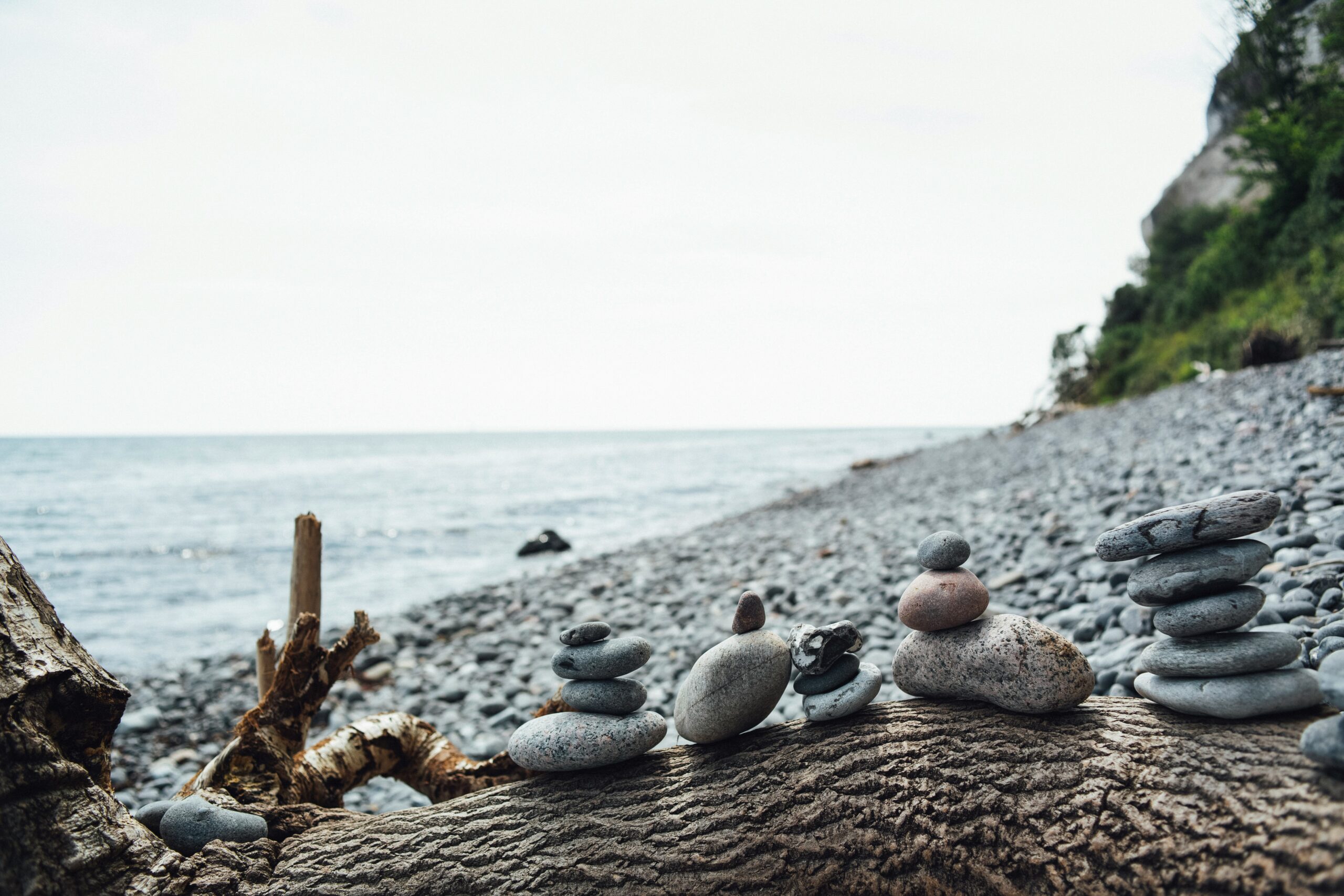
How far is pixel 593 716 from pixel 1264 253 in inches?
919

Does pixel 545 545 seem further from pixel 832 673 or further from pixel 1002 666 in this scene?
pixel 1002 666

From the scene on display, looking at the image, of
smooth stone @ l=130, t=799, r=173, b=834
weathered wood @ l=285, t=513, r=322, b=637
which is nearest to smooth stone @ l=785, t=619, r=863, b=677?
smooth stone @ l=130, t=799, r=173, b=834

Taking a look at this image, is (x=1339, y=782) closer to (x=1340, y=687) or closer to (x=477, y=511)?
(x=1340, y=687)

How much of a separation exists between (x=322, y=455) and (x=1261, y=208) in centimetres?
5902

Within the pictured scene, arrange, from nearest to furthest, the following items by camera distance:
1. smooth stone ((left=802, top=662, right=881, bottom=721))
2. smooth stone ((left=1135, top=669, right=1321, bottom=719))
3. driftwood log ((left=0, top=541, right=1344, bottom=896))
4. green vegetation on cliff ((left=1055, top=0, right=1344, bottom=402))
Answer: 1. driftwood log ((left=0, top=541, right=1344, bottom=896))
2. smooth stone ((left=1135, top=669, right=1321, bottom=719))
3. smooth stone ((left=802, top=662, right=881, bottom=721))
4. green vegetation on cliff ((left=1055, top=0, right=1344, bottom=402))

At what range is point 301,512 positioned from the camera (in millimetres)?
13969

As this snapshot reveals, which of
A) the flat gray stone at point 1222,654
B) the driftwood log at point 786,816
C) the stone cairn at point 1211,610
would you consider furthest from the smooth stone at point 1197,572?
the driftwood log at point 786,816

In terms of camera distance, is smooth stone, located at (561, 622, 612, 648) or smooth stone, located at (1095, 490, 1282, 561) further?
smooth stone, located at (561, 622, 612, 648)

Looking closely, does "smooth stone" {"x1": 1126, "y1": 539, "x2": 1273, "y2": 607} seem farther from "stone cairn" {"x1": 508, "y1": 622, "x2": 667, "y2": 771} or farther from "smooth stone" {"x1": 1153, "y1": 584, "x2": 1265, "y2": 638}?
"stone cairn" {"x1": 508, "y1": 622, "x2": 667, "y2": 771}

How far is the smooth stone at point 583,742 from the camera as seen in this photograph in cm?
250

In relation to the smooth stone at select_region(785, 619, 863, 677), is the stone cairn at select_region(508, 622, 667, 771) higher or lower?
A: lower

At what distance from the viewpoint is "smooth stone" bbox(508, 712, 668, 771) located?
2498 mm

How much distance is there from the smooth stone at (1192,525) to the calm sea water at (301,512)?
31.0 ft

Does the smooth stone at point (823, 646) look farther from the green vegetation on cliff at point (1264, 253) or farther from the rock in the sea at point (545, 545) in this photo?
the green vegetation on cliff at point (1264, 253)
